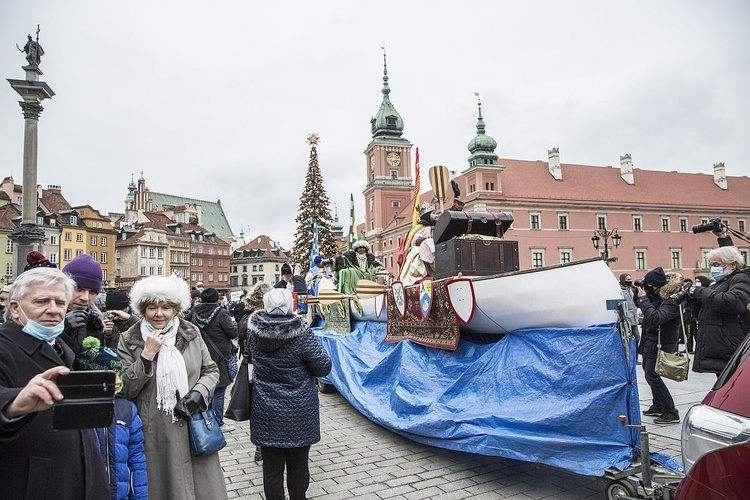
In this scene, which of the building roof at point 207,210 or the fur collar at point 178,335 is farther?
the building roof at point 207,210

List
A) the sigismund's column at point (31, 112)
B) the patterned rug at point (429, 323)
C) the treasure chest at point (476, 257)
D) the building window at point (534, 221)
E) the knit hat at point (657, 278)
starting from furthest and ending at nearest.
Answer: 1. the building window at point (534, 221)
2. the sigismund's column at point (31, 112)
3. the knit hat at point (657, 278)
4. the treasure chest at point (476, 257)
5. the patterned rug at point (429, 323)

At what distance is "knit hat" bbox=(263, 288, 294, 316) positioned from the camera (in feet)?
12.5

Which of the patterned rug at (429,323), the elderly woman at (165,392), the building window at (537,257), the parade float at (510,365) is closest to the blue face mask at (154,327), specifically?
the elderly woman at (165,392)

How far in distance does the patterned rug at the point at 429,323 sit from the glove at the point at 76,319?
319 centimetres

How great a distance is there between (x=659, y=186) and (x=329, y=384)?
6028 centimetres

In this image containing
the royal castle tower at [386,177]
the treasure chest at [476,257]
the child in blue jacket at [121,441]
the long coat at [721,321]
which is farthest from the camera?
the royal castle tower at [386,177]

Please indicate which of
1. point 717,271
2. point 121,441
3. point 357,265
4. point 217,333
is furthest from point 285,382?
point 357,265

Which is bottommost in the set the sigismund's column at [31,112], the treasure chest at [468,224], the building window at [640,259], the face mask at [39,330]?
the face mask at [39,330]

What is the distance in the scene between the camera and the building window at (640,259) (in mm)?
53469

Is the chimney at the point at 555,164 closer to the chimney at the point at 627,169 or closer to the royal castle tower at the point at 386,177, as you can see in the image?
the chimney at the point at 627,169

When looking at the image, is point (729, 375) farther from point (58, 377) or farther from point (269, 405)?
point (269, 405)

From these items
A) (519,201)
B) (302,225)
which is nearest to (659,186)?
(519,201)

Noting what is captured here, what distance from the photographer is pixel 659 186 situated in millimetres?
57781

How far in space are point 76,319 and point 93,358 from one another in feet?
1.92
